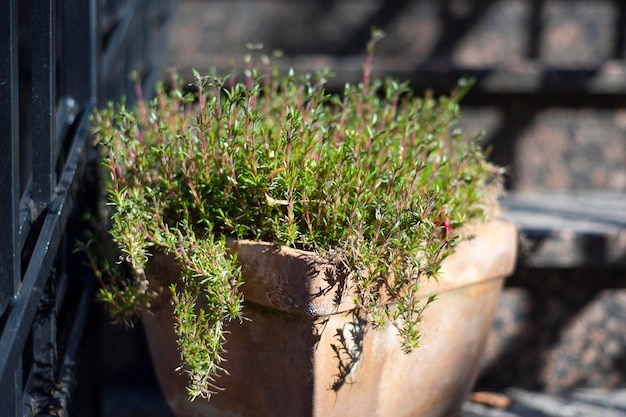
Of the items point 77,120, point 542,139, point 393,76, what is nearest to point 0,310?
point 77,120

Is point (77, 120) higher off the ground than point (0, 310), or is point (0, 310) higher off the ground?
point (77, 120)

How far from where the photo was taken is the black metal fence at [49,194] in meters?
1.23

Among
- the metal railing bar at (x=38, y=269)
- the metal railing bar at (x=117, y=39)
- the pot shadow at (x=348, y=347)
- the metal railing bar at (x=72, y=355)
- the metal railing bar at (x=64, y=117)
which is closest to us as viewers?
the metal railing bar at (x=38, y=269)

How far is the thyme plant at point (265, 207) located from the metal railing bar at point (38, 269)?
0.36 feet

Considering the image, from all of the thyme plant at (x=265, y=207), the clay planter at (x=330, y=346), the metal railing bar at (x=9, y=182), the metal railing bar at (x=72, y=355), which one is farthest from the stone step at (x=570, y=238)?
the metal railing bar at (x=9, y=182)

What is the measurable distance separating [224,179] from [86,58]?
55 centimetres

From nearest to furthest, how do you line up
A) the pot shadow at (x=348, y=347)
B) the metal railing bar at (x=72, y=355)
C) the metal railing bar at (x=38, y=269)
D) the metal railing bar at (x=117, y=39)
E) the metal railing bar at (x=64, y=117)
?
the metal railing bar at (x=38, y=269)
the pot shadow at (x=348, y=347)
the metal railing bar at (x=72, y=355)
the metal railing bar at (x=64, y=117)
the metal railing bar at (x=117, y=39)

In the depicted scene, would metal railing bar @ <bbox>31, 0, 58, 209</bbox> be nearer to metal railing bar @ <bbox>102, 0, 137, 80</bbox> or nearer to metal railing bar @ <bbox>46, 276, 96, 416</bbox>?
metal railing bar @ <bbox>46, 276, 96, 416</bbox>

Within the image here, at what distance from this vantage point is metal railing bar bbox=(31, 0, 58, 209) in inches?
54.4

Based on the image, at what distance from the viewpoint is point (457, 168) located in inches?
60.1

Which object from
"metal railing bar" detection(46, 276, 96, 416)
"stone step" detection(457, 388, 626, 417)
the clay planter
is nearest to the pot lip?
the clay planter

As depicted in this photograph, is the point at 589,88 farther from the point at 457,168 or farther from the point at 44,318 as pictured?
the point at 44,318

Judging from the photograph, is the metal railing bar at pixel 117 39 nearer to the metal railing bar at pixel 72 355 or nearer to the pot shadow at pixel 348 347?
the metal railing bar at pixel 72 355

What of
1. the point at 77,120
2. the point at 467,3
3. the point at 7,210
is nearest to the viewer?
the point at 7,210
